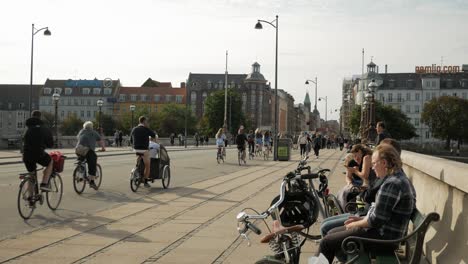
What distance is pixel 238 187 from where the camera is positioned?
56.4 feet

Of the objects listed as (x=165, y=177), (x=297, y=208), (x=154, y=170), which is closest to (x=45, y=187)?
(x=154, y=170)

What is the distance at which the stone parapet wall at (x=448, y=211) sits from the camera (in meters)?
5.06

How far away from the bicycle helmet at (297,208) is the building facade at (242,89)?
571ft

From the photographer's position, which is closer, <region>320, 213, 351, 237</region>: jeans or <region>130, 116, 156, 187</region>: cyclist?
<region>320, 213, 351, 237</region>: jeans

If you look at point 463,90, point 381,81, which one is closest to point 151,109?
point 381,81

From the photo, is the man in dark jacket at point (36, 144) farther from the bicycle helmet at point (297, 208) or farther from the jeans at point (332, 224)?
the jeans at point (332, 224)

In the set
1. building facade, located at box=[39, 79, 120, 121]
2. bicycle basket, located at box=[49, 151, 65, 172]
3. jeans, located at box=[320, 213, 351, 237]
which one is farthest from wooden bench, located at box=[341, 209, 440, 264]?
building facade, located at box=[39, 79, 120, 121]

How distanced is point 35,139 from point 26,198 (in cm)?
109

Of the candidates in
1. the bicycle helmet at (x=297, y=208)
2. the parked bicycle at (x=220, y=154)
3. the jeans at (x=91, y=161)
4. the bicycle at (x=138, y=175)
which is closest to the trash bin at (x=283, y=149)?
the parked bicycle at (x=220, y=154)

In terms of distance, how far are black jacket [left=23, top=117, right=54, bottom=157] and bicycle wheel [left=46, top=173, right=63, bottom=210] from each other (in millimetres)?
798

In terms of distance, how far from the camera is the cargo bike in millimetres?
15945

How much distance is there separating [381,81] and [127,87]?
242ft

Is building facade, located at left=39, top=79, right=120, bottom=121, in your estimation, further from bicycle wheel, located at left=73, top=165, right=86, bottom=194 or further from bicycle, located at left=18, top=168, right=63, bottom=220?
bicycle, located at left=18, top=168, right=63, bottom=220

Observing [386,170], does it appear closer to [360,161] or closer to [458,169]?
[458,169]
